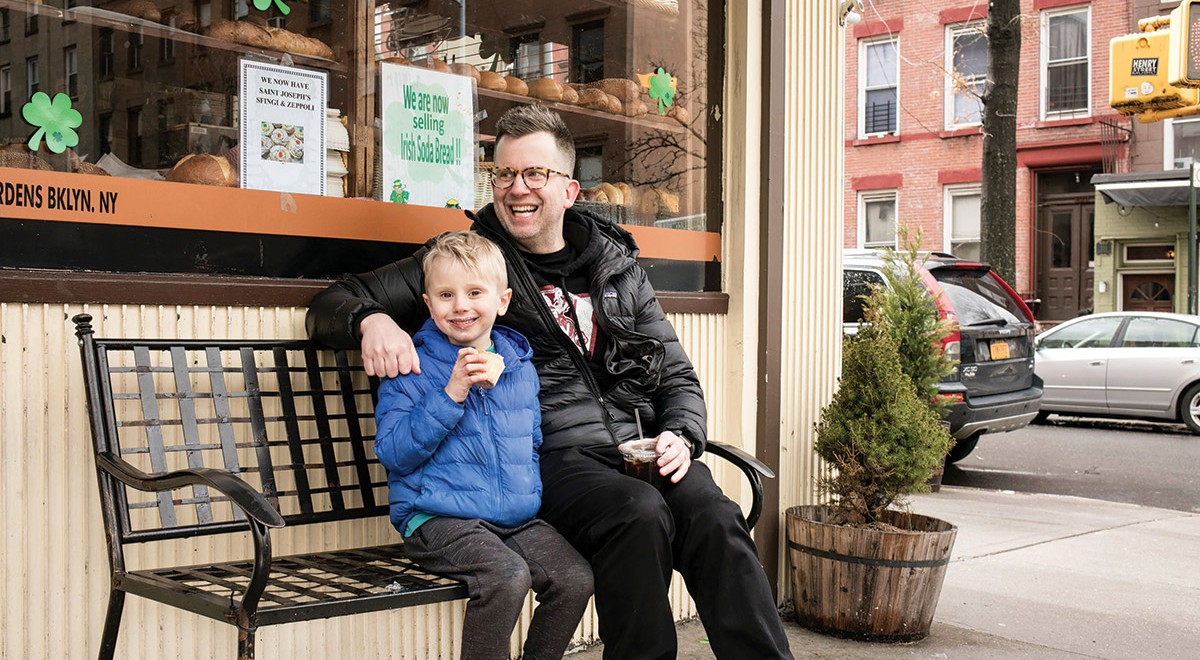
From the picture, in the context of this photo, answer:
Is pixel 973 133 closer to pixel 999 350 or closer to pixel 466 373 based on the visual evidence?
pixel 999 350

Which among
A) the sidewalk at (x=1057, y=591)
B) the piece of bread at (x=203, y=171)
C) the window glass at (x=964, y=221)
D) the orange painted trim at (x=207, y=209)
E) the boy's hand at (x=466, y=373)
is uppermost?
the window glass at (x=964, y=221)

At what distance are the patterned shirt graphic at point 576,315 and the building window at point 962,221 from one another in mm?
21931

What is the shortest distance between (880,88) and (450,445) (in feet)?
78.0

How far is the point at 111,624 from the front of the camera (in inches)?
115

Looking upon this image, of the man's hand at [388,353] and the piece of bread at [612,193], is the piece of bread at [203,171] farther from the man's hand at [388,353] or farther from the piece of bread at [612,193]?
the piece of bread at [612,193]

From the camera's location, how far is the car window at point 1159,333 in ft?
44.3

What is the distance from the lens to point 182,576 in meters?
2.92

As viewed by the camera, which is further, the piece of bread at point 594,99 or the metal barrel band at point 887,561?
the piece of bread at point 594,99

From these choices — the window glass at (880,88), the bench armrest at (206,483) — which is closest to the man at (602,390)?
the bench armrest at (206,483)

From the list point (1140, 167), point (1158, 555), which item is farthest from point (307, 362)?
point (1140, 167)

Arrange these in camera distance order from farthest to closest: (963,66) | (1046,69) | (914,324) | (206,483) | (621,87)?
(963,66)
(1046,69)
(914,324)
(621,87)
(206,483)

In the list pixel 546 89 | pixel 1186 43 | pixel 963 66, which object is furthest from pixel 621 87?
pixel 963 66

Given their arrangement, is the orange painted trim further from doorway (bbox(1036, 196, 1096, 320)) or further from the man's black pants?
doorway (bbox(1036, 196, 1096, 320))

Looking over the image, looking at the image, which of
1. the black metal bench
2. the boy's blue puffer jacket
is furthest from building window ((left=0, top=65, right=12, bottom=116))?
the boy's blue puffer jacket
